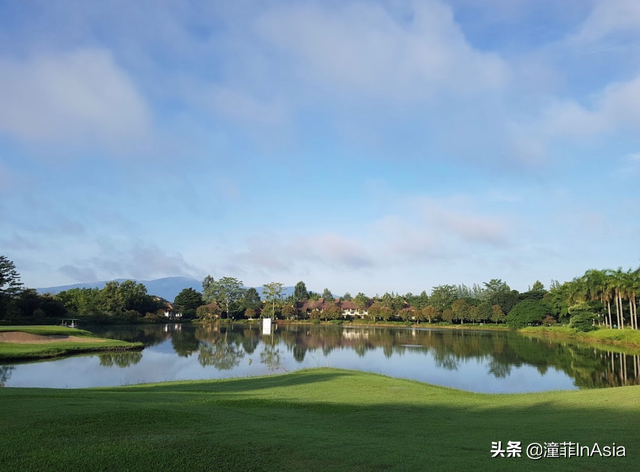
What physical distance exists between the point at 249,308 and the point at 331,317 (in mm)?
18485

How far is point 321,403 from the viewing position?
1431 centimetres

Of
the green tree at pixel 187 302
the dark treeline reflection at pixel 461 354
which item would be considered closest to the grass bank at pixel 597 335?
the dark treeline reflection at pixel 461 354

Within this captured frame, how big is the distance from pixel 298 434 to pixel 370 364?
26.2m

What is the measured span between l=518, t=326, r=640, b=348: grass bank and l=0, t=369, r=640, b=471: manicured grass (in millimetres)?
39446

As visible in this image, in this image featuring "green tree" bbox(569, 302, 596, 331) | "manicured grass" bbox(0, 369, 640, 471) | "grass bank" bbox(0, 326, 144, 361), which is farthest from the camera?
"green tree" bbox(569, 302, 596, 331)

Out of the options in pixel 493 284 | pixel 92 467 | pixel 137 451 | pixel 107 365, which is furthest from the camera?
pixel 493 284

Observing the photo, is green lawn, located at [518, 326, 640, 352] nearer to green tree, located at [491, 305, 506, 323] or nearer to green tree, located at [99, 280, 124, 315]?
green tree, located at [491, 305, 506, 323]

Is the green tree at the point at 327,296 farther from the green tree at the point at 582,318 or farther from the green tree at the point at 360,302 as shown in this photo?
the green tree at the point at 582,318

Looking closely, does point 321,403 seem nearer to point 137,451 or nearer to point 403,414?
point 403,414

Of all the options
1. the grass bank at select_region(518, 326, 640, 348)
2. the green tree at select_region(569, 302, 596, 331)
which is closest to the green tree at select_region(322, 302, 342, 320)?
the grass bank at select_region(518, 326, 640, 348)

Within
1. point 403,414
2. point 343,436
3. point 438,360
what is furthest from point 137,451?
point 438,360

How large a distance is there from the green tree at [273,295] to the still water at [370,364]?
41.6 m

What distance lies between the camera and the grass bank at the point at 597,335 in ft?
148

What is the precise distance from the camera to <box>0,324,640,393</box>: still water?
25.1 metres
